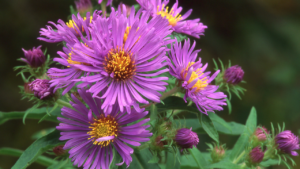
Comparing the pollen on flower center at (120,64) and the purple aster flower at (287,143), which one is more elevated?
the pollen on flower center at (120,64)

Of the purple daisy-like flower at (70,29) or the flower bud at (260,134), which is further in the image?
the flower bud at (260,134)

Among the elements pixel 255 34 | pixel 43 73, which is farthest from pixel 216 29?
pixel 43 73

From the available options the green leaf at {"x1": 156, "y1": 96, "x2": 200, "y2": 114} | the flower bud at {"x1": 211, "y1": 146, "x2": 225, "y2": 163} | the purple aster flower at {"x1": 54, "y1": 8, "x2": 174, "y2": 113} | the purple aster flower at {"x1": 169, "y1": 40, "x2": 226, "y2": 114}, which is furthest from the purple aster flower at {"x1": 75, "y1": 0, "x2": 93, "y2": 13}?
the flower bud at {"x1": 211, "y1": 146, "x2": 225, "y2": 163}

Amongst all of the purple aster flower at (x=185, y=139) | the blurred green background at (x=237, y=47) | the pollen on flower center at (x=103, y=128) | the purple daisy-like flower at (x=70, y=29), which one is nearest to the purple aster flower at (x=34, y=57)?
the purple daisy-like flower at (x=70, y=29)

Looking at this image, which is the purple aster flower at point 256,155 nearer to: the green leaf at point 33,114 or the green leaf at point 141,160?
the green leaf at point 141,160

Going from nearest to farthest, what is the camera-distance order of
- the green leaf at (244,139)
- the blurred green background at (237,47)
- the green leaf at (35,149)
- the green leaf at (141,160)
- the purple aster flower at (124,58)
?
1. the purple aster flower at (124,58)
2. the green leaf at (35,149)
3. the green leaf at (141,160)
4. the green leaf at (244,139)
5. the blurred green background at (237,47)

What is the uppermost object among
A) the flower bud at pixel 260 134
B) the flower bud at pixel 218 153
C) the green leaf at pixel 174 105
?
the green leaf at pixel 174 105

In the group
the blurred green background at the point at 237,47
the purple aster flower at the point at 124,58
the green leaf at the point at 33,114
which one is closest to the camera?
the purple aster flower at the point at 124,58

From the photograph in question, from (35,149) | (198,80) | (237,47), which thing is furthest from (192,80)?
(237,47)
